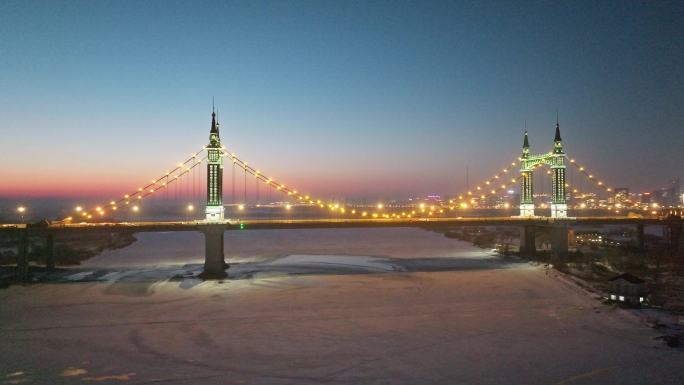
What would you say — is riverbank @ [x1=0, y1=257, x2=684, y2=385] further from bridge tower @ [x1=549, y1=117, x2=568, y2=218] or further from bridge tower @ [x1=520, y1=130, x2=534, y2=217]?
bridge tower @ [x1=520, y1=130, x2=534, y2=217]

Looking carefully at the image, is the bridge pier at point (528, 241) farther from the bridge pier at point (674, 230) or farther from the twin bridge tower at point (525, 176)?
the bridge pier at point (674, 230)

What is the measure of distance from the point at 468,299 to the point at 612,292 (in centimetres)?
815

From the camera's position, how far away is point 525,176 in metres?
61.7

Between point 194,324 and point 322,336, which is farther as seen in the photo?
point 194,324

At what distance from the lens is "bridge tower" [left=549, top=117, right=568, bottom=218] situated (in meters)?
52.2

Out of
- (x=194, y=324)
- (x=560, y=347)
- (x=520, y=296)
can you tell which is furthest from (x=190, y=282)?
(x=560, y=347)

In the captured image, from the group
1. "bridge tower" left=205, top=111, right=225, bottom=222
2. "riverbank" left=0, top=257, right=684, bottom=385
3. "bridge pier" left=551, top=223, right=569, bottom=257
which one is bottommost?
"riverbank" left=0, top=257, right=684, bottom=385

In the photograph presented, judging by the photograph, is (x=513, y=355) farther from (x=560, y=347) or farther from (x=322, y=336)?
(x=322, y=336)

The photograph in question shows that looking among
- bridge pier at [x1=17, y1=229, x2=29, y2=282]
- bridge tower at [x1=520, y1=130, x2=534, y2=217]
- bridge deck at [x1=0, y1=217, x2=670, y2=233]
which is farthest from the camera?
bridge tower at [x1=520, y1=130, x2=534, y2=217]

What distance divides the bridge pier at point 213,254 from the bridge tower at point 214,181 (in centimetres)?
107

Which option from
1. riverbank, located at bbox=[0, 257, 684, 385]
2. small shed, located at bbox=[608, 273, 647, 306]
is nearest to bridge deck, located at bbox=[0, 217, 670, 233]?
riverbank, located at bbox=[0, 257, 684, 385]

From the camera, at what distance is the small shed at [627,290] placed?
25.2m

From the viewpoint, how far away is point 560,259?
153 ft

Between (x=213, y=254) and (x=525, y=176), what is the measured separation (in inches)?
1701
